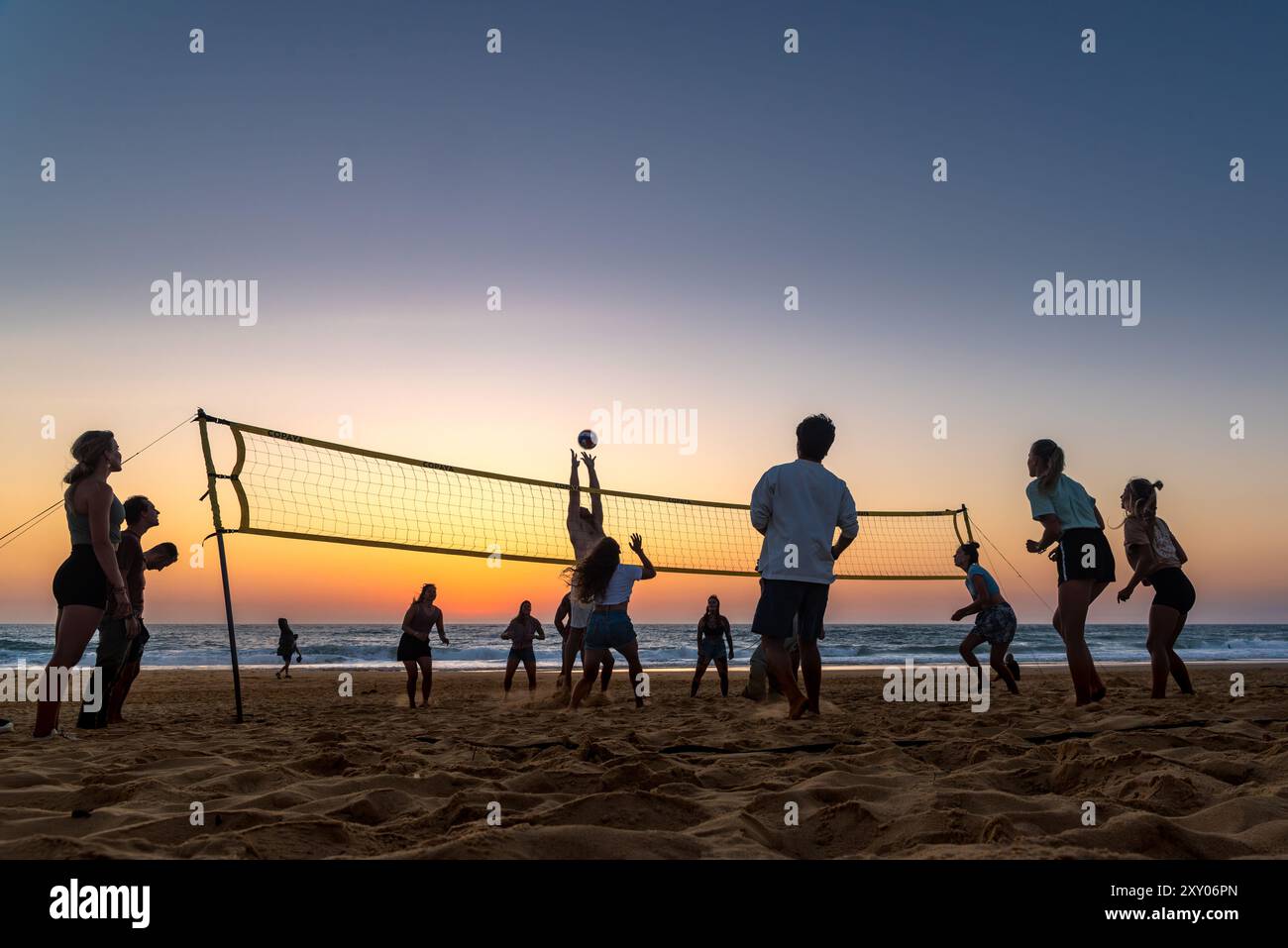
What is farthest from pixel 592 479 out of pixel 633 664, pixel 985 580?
pixel 985 580

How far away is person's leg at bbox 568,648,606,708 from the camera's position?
248 inches

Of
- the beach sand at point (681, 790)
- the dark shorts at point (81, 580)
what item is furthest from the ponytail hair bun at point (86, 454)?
the beach sand at point (681, 790)

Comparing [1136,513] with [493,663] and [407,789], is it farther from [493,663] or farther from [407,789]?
[493,663]

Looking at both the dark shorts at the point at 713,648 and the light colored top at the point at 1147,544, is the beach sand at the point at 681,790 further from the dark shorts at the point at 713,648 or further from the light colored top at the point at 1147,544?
the dark shorts at the point at 713,648

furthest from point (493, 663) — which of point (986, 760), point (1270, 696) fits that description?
point (986, 760)

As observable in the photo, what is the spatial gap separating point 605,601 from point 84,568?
11.4ft

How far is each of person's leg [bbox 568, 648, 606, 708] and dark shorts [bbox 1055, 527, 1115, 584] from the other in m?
3.19

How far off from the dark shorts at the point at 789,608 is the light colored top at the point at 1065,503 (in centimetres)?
138

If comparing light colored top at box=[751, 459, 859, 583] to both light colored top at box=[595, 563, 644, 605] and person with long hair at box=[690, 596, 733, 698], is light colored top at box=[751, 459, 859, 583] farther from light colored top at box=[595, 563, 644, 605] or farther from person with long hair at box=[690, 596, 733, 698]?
person with long hair at box=[690, 596, 733, 698]

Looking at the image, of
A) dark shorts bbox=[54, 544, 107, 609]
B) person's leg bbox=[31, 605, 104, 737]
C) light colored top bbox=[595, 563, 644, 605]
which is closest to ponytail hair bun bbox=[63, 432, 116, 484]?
dark shorts bbox=[54, 544, 107, 609]

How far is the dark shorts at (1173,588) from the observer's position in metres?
5.57

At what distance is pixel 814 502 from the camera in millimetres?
4898

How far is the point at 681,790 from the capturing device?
2602 mm
